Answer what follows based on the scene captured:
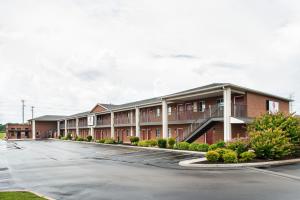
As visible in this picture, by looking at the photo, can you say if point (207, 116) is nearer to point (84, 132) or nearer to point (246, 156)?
point (246, 156)

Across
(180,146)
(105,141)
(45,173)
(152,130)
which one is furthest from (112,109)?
(45,173)

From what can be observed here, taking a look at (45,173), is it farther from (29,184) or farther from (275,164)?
(275,164)

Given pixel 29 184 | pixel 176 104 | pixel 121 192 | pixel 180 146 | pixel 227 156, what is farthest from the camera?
pixel 176 104

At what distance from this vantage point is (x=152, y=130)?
149 feet

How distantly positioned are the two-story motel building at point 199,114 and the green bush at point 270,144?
433 centimetres

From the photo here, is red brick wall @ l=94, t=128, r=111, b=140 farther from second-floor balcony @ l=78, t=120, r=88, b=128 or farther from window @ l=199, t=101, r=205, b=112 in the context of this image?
window @ l=199, t=101, r=205, b=112

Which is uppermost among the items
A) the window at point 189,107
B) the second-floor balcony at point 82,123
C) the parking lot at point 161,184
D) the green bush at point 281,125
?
the window at point 189,107

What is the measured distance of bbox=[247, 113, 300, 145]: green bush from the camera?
22375mm

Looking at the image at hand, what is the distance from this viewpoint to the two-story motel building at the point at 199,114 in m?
30.2

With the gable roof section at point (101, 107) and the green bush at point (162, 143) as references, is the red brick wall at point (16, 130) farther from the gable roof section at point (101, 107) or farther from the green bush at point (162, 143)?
the green bush at point (162, 143)

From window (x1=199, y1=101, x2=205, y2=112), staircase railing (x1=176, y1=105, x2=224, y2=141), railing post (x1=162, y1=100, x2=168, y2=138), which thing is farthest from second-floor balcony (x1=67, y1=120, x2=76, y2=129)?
staircase railing (x1=176, y1=105, x2=224, y2=141)

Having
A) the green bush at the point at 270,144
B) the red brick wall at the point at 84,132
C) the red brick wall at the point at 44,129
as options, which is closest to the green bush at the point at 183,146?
the green bush at the point at 270,144

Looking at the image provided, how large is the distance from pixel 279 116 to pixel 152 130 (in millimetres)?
24465

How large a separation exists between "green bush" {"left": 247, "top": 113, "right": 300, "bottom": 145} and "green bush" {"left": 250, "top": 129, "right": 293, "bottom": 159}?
1019mm
